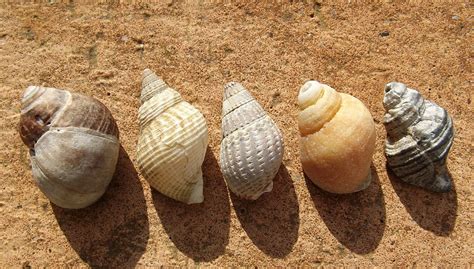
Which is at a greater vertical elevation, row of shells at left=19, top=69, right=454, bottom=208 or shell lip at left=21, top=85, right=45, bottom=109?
shell lip at left=21, top=85, right=45, bottom=109

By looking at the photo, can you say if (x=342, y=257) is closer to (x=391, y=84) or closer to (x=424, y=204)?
(x=424, y=204)

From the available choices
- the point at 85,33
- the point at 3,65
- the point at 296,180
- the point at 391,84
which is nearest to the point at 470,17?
the point at 391,84

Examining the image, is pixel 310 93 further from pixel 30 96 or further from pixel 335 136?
pixel 30 96

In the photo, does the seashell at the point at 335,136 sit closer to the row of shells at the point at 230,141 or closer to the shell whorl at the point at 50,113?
the row of shells at the point at 230,141

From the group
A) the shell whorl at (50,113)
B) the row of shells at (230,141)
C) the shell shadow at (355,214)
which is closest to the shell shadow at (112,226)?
the row of shells at (230,141)

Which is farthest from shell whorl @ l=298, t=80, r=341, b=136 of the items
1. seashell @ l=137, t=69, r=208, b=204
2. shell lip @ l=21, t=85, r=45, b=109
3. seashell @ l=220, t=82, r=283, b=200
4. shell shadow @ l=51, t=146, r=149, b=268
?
shell lip @ l=21, t=85, r=45, b=109

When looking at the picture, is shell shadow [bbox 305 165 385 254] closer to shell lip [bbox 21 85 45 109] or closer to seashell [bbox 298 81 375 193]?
seashell [bbox 298 81 375 193]
